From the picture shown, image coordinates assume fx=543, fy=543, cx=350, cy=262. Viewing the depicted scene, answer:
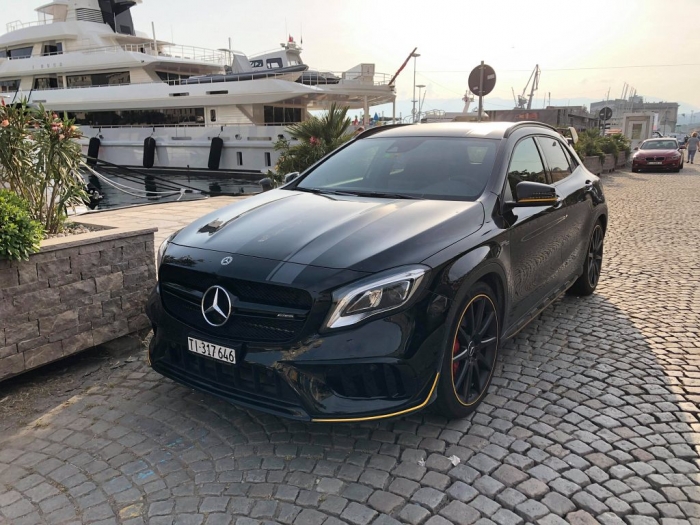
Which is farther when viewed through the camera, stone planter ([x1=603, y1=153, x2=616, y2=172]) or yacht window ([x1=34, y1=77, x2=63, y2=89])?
yacht window ([x1=34, y1=77, x2=63, y2=89])

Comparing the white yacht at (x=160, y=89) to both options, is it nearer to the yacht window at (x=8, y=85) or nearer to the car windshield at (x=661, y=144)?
the yacht window at (x=8, y=85)

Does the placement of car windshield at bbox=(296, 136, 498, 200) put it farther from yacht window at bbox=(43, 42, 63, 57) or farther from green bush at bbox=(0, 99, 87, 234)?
yacht window at bbox=(43, 42, 63, 57)

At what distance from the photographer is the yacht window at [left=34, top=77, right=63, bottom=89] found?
33094 millimetres

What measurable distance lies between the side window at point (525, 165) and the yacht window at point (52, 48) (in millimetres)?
35974

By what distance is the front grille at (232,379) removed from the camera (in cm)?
259

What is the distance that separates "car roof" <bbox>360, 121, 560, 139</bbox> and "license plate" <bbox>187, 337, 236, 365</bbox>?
95.2 inches

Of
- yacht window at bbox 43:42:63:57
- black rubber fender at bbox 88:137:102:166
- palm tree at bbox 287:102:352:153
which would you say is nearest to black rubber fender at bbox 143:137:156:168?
black rubber fender at bbox 88:137:102:166

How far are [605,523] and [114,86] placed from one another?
107 feet

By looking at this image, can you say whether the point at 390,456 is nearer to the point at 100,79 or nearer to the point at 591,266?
the point at 591,266

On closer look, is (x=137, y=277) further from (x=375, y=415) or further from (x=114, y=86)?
(x=114, y=86)

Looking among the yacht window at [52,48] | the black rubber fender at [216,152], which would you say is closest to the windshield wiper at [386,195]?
the black rubber fender at [216,152]

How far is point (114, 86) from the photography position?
97.5 feet

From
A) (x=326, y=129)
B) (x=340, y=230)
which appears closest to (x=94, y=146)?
(x=326, y=129)

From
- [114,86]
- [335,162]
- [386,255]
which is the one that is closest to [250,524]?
[386,255]
